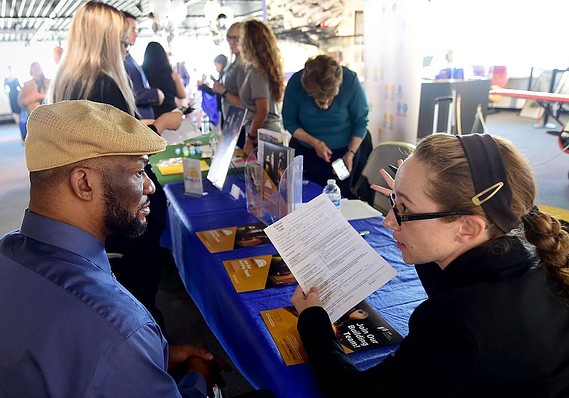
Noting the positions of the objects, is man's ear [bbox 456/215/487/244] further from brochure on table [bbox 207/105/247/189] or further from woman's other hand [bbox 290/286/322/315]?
brochure on table [bbox 207/105/247/189]

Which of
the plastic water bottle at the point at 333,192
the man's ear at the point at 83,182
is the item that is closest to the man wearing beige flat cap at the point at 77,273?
the man's ear at the point at 83,182

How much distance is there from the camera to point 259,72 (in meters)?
2.91

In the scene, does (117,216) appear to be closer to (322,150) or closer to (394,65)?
(322,150)

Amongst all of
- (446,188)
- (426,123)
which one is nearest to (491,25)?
(426,123)

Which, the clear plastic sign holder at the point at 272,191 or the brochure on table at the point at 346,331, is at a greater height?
the clear plastic sign holder at the point at 272,191

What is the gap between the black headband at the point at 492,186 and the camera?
0.75 meters

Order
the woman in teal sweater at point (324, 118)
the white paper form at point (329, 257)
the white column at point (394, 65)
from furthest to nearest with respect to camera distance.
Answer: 1. the white column at point (394, 65)
2. the woman in teal sweater at point (324, 118)
3. the white paper form at point (329, 257)

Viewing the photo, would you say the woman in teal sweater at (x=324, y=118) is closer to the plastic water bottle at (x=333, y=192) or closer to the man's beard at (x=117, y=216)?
the plastic water bottle at (x=333, y=192)

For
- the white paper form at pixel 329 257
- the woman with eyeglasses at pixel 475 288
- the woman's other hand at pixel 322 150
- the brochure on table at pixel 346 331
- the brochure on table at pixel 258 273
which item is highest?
the woman with eyeglasses at pixel 475 288

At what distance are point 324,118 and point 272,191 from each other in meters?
1.26

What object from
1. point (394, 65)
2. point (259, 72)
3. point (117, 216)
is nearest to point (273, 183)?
point (117, 216)

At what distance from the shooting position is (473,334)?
2.14ft

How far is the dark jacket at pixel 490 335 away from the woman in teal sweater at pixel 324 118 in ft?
6.60

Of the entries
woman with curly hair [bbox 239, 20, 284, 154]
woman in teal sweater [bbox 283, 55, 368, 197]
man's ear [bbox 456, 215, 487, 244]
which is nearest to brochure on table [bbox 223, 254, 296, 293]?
man's ear [bbox 456, 215, 487, 244]
